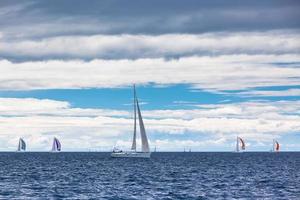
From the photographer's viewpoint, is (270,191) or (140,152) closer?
(270,191)

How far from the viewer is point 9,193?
69.2m

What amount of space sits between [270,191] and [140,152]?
107424mm

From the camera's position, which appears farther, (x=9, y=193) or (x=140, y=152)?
(x=140, y=152)

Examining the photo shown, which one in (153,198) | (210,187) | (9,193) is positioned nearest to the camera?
(153,198)

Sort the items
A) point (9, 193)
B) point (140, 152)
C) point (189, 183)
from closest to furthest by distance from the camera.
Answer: point (9, 193) → point (189, 183) → point (140, 152)

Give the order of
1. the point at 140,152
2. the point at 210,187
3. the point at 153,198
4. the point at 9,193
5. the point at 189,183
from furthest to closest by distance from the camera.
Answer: the point at 140,152 → the point at 189,183 → the point at 210,187 → the point at 9,193 → the point at 153,198

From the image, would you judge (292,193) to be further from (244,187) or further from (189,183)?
(189,183)

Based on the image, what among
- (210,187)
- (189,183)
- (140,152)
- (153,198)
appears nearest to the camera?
(153,198)

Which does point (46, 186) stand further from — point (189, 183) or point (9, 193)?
point (189, 183)

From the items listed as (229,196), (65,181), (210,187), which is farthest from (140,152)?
(229,196)

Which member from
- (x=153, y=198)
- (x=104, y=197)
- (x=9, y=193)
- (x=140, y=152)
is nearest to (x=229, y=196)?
(x=153, y=198)

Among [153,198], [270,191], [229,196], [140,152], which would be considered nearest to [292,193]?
[270,191]

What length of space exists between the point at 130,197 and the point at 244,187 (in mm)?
19425

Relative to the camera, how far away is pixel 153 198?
6456cm
